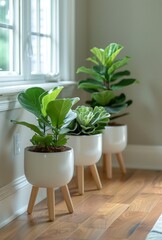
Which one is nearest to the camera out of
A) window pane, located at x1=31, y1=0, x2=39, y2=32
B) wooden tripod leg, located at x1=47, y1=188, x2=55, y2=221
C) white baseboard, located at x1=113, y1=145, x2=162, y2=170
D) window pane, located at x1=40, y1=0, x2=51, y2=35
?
wooden tripod leg, located at x1=47, y1=188, x2=55, y2=221

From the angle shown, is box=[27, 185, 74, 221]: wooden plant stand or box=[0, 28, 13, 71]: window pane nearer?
box=[27, 185, 74, 221]: wooden plant stand

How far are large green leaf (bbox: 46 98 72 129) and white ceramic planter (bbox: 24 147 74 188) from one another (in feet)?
0.59

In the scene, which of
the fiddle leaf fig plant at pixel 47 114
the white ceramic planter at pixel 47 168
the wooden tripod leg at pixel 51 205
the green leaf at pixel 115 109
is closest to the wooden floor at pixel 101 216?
the wooden tripod leg at pixel 51 205

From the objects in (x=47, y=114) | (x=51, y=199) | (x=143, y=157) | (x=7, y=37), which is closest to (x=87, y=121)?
(x=47, y=114)

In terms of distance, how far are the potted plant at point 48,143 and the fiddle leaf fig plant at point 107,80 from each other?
0.90 metres

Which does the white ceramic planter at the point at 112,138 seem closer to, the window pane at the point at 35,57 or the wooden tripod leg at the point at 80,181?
the wooden tripod leg at the point at 80,181

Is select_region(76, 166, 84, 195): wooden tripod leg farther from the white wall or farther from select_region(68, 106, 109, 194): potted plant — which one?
the white wall

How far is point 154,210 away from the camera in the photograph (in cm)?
301

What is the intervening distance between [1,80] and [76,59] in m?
1.18

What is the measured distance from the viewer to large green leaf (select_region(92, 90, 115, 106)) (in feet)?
12.0

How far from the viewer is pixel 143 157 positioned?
4.19 meters

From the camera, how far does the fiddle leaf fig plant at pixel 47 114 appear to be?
2.69m

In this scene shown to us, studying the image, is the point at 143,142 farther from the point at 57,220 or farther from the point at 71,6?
the point at 57,220

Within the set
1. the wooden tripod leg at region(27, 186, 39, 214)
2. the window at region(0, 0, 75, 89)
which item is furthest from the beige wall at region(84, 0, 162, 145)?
the wooden tripod leg at region(27, 186, 39, 214)
